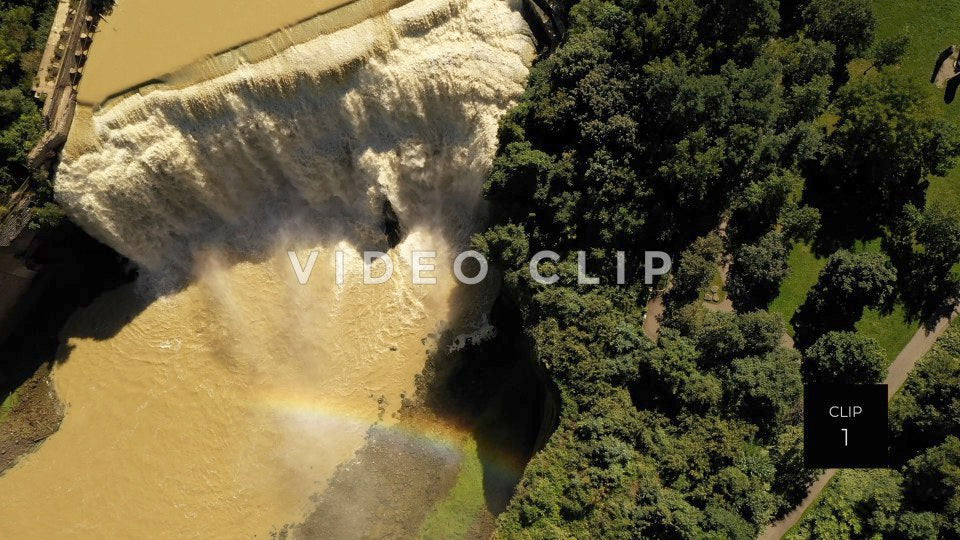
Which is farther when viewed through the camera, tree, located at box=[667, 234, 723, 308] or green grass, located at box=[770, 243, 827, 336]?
green grass, located at box=[770, 243, 827, 336]

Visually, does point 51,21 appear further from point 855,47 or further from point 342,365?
point 855,47

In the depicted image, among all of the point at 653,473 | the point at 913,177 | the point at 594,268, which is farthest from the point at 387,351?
the point at 913,177


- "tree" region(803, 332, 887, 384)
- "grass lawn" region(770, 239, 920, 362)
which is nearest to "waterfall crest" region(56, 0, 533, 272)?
"grass lawn" region(770, 239, 920, 362)

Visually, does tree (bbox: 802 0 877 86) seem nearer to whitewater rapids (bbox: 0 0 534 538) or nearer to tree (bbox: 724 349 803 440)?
whitewater rapids (bbox: 0 0 534 538)

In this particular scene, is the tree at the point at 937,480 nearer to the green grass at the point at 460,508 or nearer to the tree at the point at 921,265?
the tree at the point at 921,265

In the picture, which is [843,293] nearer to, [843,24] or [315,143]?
[843,24]

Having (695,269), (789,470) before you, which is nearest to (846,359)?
(789,470)
